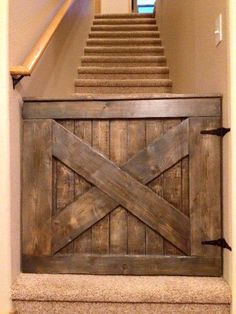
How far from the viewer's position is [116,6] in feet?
20.4

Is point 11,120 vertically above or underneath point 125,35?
underneath

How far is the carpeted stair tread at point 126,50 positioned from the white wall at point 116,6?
252 centimetres

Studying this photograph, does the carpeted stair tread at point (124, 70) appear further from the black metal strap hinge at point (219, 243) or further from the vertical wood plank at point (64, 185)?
the black metal strap hinge at point (219, 243)

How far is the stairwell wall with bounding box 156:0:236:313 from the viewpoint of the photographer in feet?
4.94

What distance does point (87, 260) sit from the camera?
166 cm

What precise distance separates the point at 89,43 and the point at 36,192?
2892 millimetres

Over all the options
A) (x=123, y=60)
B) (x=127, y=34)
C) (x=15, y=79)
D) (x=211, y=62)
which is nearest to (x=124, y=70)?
(x=123, y=60)

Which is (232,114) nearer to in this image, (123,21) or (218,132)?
(218,132)

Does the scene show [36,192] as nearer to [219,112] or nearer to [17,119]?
[17,119]

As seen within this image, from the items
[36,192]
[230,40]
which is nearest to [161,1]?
[230,40]

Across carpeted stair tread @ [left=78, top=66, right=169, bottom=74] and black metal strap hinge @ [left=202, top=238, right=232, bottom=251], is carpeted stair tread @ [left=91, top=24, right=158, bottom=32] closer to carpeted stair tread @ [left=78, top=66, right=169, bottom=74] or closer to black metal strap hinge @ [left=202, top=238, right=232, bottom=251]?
carpeted stair tread @ [left=78, top=66, right=169, bottom=74]


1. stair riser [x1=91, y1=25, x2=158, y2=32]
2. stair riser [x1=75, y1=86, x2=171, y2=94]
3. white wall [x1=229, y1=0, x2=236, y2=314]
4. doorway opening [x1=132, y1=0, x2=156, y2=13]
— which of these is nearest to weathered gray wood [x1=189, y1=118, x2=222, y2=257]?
white wall [x1=229, y1=0, x2=236, y2=314]

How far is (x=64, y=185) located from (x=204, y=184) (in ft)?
2.15

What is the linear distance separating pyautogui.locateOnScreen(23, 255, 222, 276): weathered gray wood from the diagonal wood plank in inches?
3.1
